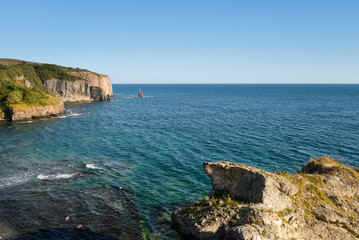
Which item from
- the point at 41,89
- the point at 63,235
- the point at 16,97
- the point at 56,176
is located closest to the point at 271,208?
the point at 63,235

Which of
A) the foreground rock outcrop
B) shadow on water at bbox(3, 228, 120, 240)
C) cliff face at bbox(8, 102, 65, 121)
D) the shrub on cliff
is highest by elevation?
the shrub on cliff

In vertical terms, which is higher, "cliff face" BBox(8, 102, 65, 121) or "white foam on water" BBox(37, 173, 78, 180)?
"cliff face" BBox(8, 102, 65, 121)

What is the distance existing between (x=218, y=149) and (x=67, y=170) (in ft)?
104

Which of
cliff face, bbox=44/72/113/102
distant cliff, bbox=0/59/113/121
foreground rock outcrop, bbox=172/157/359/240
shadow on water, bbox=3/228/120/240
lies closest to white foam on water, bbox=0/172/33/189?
shadow on water, bbox=3/228/120/240

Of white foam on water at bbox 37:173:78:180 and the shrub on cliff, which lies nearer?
white foam on water at bbox 37:173:78:180

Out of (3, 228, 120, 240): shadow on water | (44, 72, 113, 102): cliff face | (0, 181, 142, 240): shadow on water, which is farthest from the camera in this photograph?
(44, 72, 113, 102): cliff face

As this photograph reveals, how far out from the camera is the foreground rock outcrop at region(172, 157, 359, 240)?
1845cm

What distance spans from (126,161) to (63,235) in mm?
22370

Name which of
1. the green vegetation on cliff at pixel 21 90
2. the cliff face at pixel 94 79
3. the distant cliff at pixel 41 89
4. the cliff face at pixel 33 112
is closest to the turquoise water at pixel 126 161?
the cliff face at pixel 33 112

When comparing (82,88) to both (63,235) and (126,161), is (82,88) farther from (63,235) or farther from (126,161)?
(63,235)

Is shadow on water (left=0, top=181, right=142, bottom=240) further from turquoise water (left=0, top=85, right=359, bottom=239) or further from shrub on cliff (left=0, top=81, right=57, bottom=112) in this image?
shrub on cliff (left=0, top=81, right=57, bottom=112)

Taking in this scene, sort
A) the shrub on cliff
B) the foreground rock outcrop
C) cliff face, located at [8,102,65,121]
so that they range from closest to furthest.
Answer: the foreground rock outcrop → cliff face, located at [8,102,65,121] → the shrub on cliff

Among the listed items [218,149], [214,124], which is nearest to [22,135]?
[218,149]

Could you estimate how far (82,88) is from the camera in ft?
493
